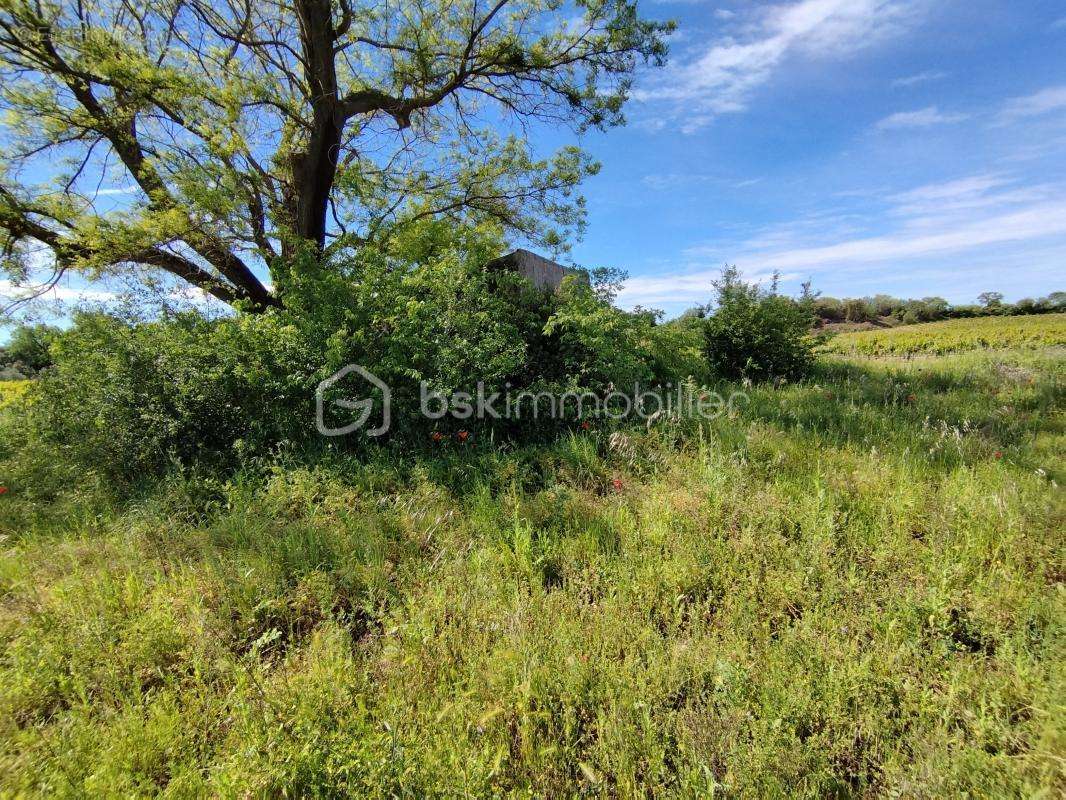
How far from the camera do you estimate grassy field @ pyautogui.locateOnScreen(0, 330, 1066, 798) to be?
5.31ft

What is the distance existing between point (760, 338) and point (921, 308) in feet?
91.1

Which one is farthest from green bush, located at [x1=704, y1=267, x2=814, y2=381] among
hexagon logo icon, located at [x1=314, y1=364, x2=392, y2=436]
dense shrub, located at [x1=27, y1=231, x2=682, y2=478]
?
hexagon logo icon, located at [x1=314, y1=364, x2=392, y2=436]

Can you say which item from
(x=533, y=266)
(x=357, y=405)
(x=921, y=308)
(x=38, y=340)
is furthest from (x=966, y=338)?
(x=38, y=340)

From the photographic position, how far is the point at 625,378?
5414 mm

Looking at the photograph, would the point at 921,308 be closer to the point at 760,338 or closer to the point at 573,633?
the point at 760,338

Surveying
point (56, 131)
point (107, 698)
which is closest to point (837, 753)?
point (107, 698)

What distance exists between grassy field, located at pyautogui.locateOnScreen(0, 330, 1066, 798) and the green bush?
3461 millimetres

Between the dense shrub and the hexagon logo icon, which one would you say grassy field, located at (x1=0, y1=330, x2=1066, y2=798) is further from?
the dense shrub

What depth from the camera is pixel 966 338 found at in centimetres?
1603

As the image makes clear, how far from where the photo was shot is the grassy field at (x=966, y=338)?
1430 cm

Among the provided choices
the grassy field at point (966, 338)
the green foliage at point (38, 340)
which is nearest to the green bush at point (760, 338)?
the grassy field at point (966, 338)

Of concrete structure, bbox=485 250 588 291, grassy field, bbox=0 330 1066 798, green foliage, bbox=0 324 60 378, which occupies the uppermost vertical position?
concrete structure, bbox=485 250 588 291

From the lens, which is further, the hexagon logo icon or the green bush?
the green bush

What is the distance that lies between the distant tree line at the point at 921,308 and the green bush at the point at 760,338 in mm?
18266
